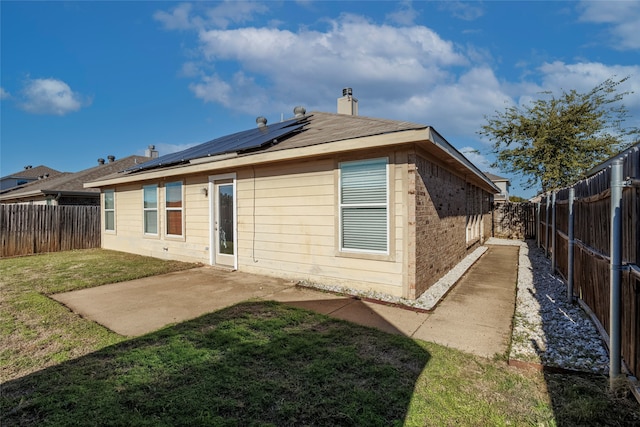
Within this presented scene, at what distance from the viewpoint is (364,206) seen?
218 inches

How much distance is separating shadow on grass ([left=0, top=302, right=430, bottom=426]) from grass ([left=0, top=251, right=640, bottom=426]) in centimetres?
1

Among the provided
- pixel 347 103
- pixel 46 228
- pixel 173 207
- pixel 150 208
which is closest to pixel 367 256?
pixel 173 207

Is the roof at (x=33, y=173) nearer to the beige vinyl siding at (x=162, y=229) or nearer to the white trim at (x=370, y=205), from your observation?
the beige vinyl siding at (x=162, y=229)

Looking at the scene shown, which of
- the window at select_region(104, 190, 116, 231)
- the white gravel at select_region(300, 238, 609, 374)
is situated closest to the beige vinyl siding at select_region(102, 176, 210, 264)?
the window at select_region(104, 190, 116, 231)

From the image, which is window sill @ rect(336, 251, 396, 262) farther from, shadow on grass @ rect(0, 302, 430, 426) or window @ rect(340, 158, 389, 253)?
shadow on grass @ rect(0, 302, 430, 426)

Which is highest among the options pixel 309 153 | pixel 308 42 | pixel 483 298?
pixel 308 42

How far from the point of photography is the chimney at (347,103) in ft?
36.5

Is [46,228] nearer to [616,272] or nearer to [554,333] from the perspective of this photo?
[554,333]

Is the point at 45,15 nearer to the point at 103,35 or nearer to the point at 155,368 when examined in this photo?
the point at 103,35

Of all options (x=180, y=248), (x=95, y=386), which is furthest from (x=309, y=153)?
(x=180, y=248)

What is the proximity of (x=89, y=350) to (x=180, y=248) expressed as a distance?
240 inches

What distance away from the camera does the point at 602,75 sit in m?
16.1

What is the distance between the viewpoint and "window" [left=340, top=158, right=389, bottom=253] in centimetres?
534

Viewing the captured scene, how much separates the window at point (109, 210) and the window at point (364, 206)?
10281 mm
